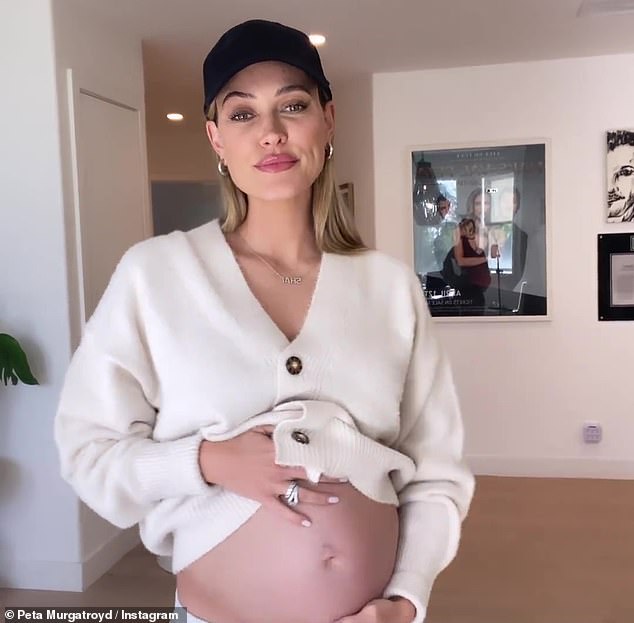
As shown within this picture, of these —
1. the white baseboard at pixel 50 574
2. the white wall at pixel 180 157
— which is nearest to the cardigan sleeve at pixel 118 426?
the white baseboard at pixel 50 574

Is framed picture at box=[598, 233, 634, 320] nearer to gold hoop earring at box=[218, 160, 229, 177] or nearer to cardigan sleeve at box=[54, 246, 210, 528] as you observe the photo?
gold hoop earring at box=[218, 160, 229, 177]

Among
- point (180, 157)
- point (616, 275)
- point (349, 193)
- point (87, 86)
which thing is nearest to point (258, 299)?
point (87, 86)

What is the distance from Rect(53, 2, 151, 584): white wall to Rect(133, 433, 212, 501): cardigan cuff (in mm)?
1888

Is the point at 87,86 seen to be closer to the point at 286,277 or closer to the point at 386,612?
the point at 286,277

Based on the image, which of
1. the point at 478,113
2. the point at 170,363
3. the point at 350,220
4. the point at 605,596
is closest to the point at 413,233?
the point at 478,113

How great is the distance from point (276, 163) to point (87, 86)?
6.98 feet

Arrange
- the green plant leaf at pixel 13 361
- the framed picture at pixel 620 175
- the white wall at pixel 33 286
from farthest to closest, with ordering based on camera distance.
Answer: the framed picture at pixel 620 175, the white wall at pixel 33 286, the green plant leaf at pixel 13 361

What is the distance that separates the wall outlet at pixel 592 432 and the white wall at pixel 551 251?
38 millimetres

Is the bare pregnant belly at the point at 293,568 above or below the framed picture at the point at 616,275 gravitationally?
below

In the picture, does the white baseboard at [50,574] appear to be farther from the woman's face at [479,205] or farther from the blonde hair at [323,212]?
the woman's face at [479,205]

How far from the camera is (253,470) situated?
939 mm

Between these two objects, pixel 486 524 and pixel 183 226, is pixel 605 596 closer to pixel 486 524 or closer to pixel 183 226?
pixel 486 524

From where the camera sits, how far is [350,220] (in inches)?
46.9

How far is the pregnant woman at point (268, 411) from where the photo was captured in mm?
965
